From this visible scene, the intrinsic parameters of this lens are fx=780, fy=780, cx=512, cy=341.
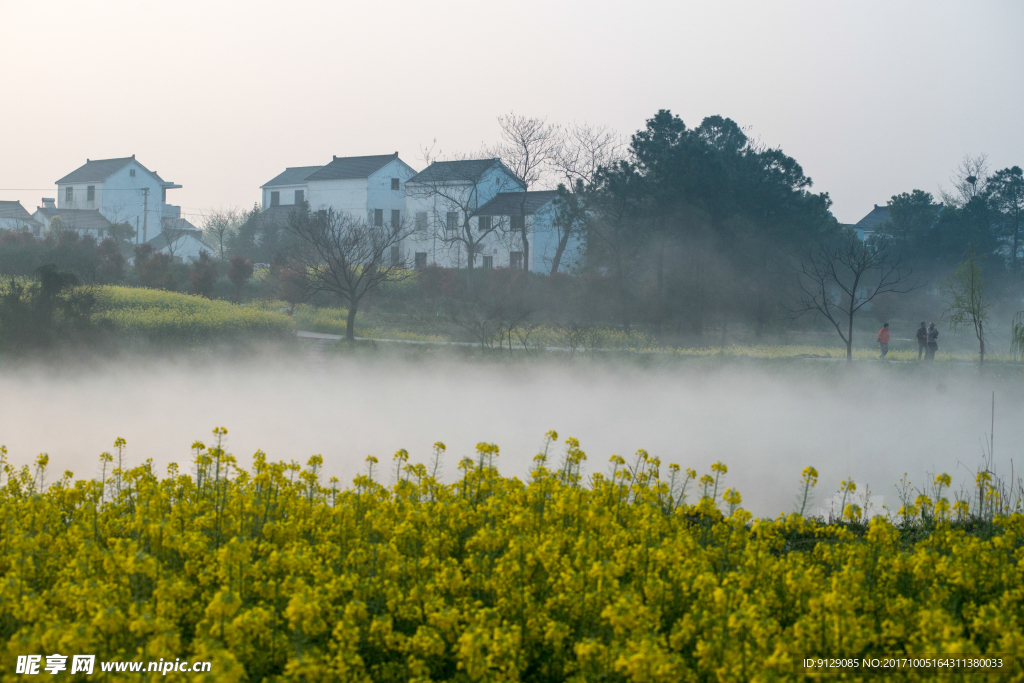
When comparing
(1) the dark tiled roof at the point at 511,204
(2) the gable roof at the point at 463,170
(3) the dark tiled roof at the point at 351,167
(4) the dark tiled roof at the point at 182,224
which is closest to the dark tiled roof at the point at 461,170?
(2) the gable roof at the point at 463,170

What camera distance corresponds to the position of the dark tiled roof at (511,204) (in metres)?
37.3

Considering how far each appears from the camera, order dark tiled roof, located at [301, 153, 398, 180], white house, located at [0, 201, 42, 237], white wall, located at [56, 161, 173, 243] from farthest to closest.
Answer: white wall, located at [56, 161, 173, 243] → white house, located at [0, 201, 42, 237] → dark tiled roof, located at [301, 153, 398, 180]

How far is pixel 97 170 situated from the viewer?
5209cm

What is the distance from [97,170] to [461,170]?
29349 mm

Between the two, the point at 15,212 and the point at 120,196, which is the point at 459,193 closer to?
the point at 120,196

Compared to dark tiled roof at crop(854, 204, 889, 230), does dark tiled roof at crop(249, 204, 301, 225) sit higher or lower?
lower

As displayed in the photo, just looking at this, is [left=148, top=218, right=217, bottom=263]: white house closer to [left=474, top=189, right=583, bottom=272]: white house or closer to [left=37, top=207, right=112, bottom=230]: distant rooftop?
[left=37, top=207, right=112, bottom=230]: distant rooftop

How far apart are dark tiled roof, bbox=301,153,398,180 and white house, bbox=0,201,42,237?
16967 millimetres

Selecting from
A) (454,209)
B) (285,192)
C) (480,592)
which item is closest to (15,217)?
(285,192)

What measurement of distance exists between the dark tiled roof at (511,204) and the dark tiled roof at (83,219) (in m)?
23.7

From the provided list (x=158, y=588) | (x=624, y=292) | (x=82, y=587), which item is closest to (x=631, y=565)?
(x=158, y=588)

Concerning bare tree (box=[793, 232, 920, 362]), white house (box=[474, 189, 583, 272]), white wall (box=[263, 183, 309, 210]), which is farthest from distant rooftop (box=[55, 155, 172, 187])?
bare tree (box=[793, 232, 920, 362])

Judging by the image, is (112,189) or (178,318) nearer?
(178,318)

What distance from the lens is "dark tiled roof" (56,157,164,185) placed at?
2024 inches
